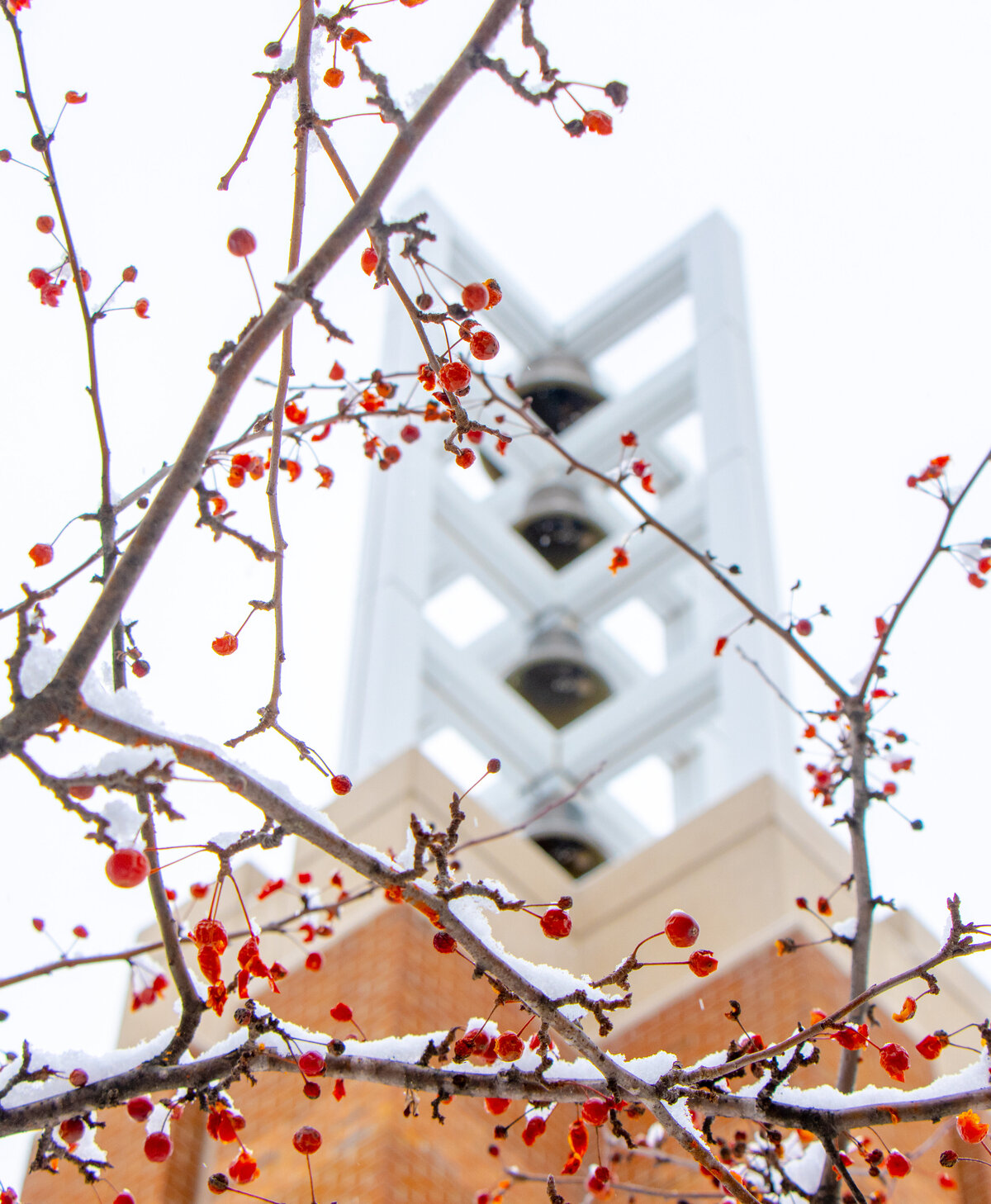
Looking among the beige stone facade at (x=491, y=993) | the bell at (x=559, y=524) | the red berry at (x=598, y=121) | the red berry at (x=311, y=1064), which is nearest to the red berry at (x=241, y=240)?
the red berry at (x=598, y=121)

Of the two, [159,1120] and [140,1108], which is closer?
[140,1108]

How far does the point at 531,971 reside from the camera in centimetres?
221

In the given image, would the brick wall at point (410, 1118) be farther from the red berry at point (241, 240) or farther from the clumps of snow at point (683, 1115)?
the red berry at point (241, 240)

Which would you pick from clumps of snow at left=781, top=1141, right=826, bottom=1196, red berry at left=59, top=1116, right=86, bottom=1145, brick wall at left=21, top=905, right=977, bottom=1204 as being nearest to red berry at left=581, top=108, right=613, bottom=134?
red berry at left=59, top=1116, right=86, bottom=1145

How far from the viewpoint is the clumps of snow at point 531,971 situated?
6.61ft

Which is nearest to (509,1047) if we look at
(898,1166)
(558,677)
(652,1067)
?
(652,1067)

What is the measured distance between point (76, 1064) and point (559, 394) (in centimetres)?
1221

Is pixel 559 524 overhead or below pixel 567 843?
overhead

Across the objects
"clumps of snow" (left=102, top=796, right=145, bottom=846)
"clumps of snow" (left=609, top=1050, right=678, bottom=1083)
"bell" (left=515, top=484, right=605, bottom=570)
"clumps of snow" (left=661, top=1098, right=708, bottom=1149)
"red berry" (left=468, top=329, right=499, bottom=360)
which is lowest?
"clumps of snow" (left=661, top=1098, right=708, bottom=1149)

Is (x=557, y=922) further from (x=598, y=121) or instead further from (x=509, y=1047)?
(x=598, y=121)

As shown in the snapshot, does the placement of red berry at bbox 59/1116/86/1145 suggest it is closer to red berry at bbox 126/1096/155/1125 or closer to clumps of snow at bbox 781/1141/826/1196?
red berry at bbox 126/1096/155/1125

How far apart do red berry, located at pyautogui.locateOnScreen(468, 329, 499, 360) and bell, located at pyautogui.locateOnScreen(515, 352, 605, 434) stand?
38.9ft

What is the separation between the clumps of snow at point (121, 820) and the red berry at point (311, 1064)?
0.48 m

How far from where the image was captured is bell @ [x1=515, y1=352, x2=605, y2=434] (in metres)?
14.1
